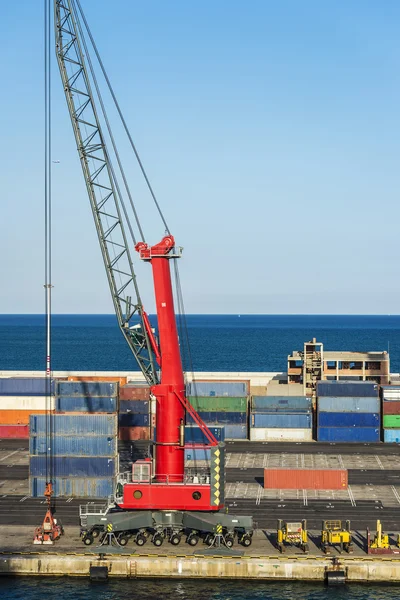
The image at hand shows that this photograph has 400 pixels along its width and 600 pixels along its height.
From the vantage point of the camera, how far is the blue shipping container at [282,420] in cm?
11194

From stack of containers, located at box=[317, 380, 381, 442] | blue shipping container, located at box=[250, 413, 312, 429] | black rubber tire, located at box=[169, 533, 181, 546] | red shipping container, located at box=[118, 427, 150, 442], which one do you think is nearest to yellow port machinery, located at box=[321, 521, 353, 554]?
black rubber tire, located at box=[169, 533, 181, 546]

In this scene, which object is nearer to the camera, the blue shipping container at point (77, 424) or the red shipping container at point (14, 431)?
the blue shipping container at point (77, 424)

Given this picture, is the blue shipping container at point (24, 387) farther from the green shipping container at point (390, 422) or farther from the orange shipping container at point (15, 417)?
the green shipping container at point (390, 422)

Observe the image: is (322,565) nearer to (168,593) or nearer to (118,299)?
(168,593)

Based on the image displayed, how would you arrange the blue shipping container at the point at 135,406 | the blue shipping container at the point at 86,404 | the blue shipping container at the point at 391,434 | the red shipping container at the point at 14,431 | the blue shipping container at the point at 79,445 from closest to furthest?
1. the blue shipping container at the point at 79,445
2. the blue shipping container at the point at 86,404
3. the blue shipping container at the point at 391,434
4. the blue shipping container at the point at 135,406
5. the red shipping container at the point at 14,431

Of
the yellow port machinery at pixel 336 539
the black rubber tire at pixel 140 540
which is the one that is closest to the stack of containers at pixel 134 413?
the black rubber tire at pixel 140 540

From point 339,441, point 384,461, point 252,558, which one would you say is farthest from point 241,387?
point 252,558

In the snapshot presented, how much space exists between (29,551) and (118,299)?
20.4 m

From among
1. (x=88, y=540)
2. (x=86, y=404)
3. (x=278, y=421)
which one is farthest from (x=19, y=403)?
(x=88, y=540)

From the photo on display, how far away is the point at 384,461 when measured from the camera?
99000 millimetres

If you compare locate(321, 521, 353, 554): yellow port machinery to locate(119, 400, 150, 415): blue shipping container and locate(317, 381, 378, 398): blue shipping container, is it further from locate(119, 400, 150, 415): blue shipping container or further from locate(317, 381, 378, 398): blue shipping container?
locate(119, 400, 150, 415): blue shipping container

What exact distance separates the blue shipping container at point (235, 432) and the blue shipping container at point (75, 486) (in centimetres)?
3303

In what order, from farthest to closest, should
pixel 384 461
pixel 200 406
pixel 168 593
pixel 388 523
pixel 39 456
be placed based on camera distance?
pixel 200 406 → pixel 384 461 → pixel 39 456 → pixel 388 523 → pixel 168 593

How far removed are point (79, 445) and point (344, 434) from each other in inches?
1664
